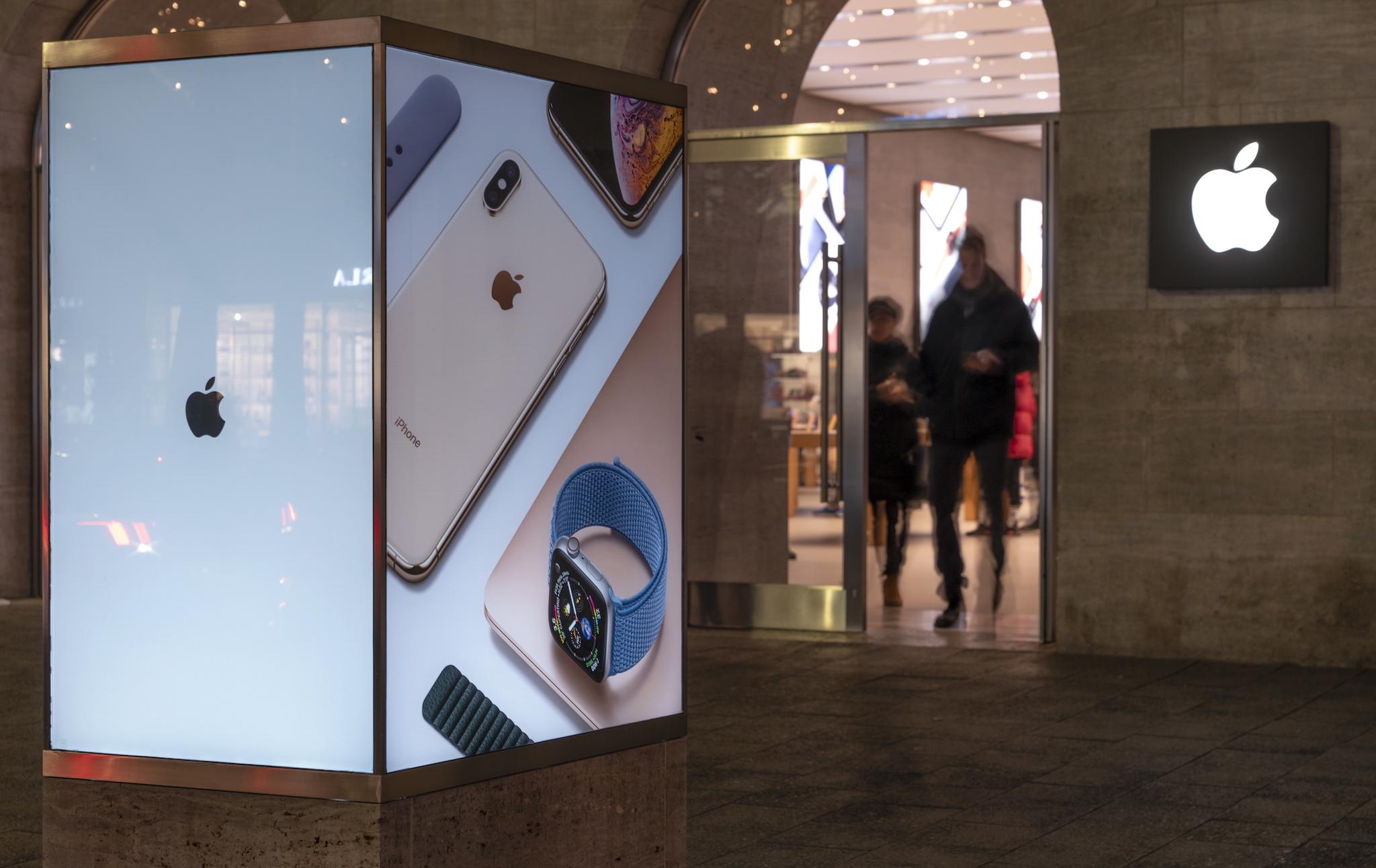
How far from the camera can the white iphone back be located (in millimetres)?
3154

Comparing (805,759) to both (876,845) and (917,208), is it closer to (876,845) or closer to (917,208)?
(876,845)

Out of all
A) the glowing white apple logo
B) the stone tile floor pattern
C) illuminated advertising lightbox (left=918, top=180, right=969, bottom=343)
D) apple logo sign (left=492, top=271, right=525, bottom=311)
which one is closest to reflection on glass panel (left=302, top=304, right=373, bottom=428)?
apple logo sign (left=492, top=271, right=525, bottom=311)

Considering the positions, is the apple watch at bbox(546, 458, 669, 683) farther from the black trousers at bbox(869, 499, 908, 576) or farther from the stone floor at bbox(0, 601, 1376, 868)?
the black trousers at bbox(869, 499, 908, 576)

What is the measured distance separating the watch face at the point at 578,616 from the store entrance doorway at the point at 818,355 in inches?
224

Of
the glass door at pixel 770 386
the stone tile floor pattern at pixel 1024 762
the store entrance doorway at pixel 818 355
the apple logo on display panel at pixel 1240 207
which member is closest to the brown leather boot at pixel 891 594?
the store entrance doorway at pixel 818 355

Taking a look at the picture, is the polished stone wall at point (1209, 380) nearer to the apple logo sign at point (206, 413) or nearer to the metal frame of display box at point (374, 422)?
the metal frame of display box at point (374, 422)

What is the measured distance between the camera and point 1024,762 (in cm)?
588

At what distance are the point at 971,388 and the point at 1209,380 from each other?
144 centimetres

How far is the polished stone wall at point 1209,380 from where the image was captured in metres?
7.96

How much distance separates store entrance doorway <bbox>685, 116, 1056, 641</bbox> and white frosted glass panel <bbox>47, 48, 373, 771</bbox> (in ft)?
20.4

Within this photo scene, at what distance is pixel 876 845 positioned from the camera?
4730mm

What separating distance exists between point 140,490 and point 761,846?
2.18m

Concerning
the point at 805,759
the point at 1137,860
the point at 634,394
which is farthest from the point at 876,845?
the point at 634,394

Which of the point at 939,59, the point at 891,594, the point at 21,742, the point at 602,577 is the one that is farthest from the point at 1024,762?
the point at 939,59
